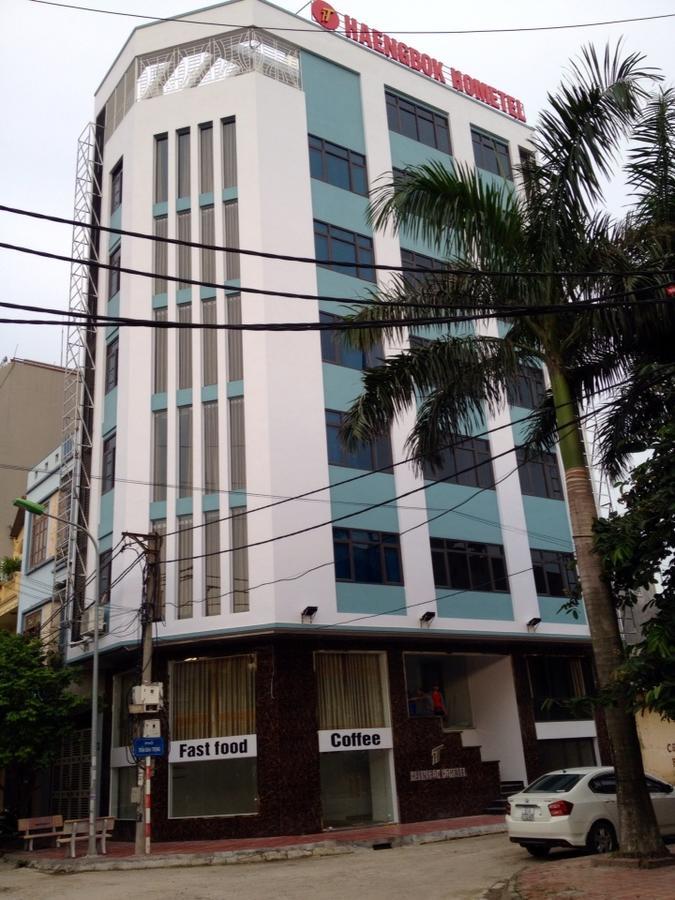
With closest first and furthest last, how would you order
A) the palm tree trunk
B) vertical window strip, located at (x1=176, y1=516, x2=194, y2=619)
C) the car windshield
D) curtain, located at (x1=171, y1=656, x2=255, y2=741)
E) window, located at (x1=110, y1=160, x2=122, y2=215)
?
the palm tree trunk → the car windshield → curtain, located at (x1=171, y1=656, x2=255, y2=741) → vertical window strip, located at (x1=176, y1=516, x2=194, y2=619) → window, located at (x1=110, y1=160, x2=122, y2=215)

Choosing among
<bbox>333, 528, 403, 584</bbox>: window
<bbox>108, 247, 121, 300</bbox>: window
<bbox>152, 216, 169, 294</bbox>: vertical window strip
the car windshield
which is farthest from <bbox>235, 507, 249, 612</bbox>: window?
the car windshield

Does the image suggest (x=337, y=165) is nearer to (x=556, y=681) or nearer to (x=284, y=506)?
(x=284, y=506)

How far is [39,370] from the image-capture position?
1555 inches

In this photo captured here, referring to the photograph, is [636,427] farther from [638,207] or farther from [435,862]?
[435,862]

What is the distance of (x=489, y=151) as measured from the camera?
109 ft

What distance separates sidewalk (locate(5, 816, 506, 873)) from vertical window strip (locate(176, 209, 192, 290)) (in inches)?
597

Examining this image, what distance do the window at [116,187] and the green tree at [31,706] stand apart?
46.4 feet

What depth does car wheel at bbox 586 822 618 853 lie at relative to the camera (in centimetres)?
1369

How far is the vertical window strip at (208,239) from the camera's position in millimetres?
25641

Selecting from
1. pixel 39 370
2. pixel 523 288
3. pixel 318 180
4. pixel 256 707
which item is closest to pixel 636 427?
pixel 523 288

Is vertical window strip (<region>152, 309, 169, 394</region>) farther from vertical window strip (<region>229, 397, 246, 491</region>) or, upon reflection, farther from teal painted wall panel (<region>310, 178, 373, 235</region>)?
teal painted wall panel (<region>310, 178, 373, 235</region>)

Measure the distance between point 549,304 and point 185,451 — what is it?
13185mm

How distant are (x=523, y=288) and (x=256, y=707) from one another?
42.2ft

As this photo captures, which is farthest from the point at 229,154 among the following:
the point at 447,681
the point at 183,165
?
the point at 447,681
